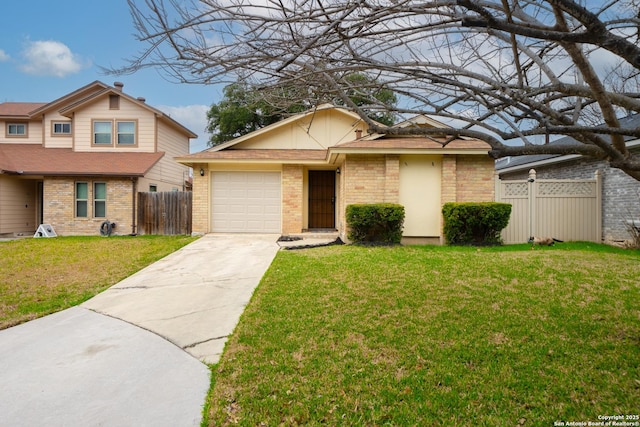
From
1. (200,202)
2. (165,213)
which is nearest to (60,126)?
(165,213)

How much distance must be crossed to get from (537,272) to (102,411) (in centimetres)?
721

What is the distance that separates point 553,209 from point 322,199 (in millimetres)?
8055

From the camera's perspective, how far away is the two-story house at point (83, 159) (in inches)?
582

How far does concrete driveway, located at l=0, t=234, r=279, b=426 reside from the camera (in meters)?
2.70

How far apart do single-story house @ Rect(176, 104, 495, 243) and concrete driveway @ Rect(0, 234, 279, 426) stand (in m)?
6.13

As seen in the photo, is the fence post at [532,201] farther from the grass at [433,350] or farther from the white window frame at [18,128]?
the white window frame at [18,128]

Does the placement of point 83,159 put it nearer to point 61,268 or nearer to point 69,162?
point 69,162

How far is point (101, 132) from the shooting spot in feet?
54.7

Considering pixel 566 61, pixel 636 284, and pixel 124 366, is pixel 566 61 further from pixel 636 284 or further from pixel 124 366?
pixel 124 366

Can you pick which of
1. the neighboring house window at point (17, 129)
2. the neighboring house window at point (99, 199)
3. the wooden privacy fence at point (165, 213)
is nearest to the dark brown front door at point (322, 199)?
the wooden privacy fence at point (165, 213)

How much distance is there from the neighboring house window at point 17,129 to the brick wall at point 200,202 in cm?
1106

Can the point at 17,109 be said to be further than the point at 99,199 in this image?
Yes

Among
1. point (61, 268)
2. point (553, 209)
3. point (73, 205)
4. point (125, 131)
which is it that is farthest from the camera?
point (125, 131)

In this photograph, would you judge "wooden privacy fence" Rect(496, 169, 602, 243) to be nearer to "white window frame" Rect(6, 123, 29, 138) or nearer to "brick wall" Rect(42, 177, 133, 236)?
"brick wall" Rect(42, 177, 133, 236)
